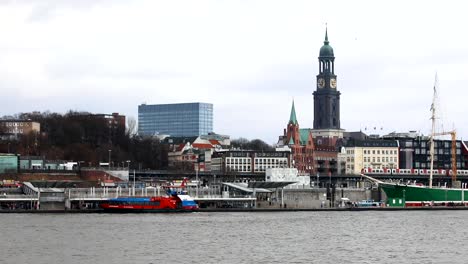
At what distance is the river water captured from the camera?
213 feet

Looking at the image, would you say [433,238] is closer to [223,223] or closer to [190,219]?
[223,223]

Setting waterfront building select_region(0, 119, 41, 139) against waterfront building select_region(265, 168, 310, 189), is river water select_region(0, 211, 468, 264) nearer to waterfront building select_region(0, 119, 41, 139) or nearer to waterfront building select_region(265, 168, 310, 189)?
waterfront building select_region(265, 168, 310, 189)

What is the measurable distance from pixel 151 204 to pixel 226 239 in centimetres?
A: 4041

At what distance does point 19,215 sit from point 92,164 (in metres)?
64.8

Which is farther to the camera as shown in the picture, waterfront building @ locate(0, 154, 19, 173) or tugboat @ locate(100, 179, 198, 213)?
waterfront building @ locate(0, 154, 19, 173)

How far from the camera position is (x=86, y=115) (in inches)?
7653

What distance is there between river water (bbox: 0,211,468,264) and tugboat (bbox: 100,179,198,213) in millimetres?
5824

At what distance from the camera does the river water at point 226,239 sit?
213 feet

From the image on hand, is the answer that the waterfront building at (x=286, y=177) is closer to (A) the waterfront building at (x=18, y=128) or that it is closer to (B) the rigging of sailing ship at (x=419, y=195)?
(B) the rigging of sailing ship at (x=419, y=195)

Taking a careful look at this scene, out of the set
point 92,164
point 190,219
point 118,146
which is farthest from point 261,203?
point 118,146

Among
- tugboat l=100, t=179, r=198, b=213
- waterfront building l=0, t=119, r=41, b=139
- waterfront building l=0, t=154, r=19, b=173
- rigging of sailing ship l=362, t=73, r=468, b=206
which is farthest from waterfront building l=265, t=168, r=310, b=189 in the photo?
waterfront building l=0, t=119, r=41, b=139

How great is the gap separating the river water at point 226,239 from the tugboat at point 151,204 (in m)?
5.82

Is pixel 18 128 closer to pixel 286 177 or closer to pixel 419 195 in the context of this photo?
pixel 286 177

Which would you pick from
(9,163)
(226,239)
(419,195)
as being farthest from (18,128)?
(226,239)
